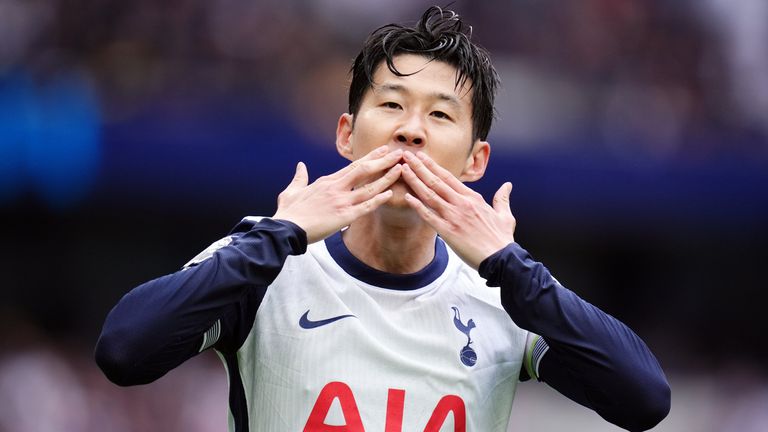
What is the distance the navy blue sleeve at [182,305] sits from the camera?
10.1 ft

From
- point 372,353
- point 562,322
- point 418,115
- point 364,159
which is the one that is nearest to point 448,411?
point 372,353

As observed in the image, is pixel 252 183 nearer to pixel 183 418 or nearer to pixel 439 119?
pixel 183 418

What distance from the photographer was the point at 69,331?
9.10m

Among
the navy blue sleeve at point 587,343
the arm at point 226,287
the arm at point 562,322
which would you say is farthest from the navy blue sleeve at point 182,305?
the navy blue sleeve at point 587,343

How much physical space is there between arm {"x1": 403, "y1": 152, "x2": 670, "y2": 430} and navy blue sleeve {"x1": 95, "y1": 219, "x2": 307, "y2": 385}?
521mm

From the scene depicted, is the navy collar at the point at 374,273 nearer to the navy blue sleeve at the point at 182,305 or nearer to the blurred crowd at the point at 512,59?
the navy blue sleeve at the point at 182,305

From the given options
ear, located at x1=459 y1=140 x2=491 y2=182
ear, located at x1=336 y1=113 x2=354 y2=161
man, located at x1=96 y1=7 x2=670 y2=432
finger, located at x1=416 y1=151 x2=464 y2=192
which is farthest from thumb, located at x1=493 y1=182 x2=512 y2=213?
ear, located at x1=336 y1=113 x2=354 y2=161

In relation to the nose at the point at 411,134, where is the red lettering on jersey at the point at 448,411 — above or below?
below

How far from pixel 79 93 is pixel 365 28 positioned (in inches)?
93.9

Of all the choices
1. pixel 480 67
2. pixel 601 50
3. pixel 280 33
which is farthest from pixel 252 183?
pixel 480 67

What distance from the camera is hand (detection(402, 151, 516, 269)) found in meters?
3.38

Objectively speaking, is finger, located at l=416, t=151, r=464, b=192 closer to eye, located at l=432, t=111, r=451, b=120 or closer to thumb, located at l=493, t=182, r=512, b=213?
thumb, located at l=493, t=182, r=512, b=213

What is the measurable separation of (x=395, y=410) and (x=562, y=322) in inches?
23.6

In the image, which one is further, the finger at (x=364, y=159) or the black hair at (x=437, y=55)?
the black hair at (x=437, y=55)
